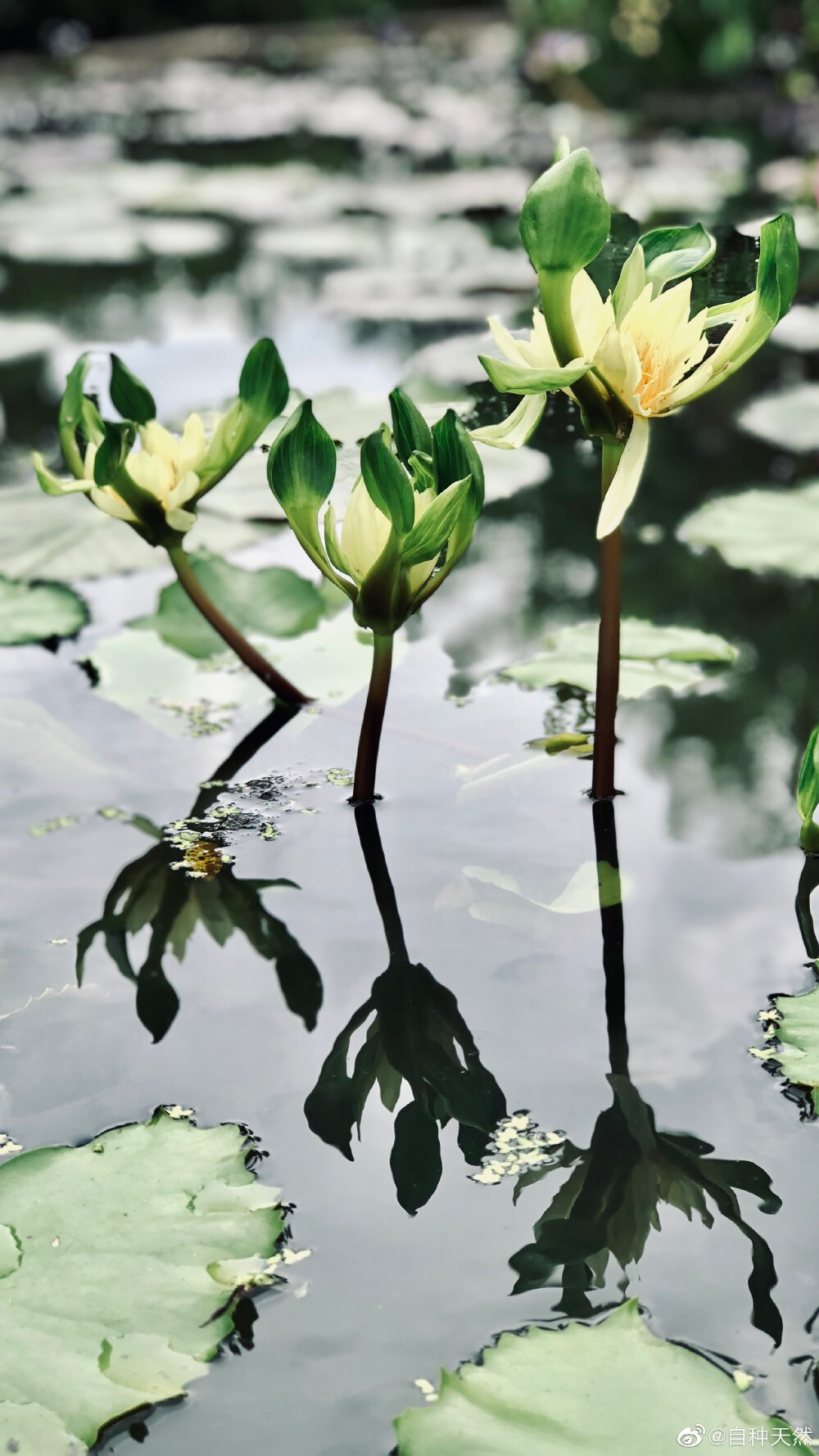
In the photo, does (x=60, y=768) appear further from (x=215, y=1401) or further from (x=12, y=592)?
(x=215, y=1401)

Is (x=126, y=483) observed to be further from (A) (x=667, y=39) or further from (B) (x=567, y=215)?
(A) (x=667, y=39)

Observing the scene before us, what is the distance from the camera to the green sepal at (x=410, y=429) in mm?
996

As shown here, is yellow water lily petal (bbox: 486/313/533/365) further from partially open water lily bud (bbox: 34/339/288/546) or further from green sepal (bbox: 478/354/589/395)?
partially open water lily bud (bbox: 34/339/288/546)

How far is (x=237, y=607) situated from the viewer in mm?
1484

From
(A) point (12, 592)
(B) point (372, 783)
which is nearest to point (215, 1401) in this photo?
(B) point (372, 783)

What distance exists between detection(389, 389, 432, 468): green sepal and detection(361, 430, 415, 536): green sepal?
0.25 ft

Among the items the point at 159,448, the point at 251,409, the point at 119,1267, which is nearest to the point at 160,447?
the point at 159,448

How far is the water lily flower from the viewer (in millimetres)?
871

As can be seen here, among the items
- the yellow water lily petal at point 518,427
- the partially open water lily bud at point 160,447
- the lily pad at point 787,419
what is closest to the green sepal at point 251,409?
the partially open water lily bud at point 160,447

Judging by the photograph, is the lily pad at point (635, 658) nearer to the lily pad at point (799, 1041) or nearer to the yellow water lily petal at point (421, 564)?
the yellow water lily petal at point (421, 564)

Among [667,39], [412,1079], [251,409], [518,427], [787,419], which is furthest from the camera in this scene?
[667,39]

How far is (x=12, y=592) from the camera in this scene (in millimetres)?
1567

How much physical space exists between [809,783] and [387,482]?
1.39ft

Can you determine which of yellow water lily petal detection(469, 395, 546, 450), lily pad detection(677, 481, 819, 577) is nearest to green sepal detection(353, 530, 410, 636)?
yellow water lily petal detection(469, 395, 546, 450)
